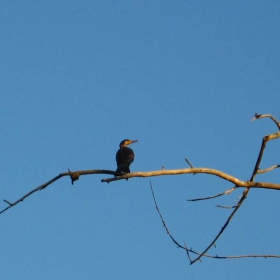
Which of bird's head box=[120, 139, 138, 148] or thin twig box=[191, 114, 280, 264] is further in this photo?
bird's head box=[120, 139, 138, 148]

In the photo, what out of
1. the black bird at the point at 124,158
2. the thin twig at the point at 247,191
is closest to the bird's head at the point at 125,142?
the black bird at the point at 124,158

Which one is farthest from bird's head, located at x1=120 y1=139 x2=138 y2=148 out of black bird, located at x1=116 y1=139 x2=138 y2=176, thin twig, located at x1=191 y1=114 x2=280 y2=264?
thin twig, located at x1=191 y1=114 x2=280 y2=264

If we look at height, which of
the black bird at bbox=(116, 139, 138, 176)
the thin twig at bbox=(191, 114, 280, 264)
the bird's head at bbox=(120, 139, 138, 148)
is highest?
the bird's head at bbox=(120, 139, 138, 148)

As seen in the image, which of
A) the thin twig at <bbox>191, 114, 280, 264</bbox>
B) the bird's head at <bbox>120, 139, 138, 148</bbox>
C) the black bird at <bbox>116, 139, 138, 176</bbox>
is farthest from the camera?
the bird's head at <bbox>120, 139, 138, 148</bbox>

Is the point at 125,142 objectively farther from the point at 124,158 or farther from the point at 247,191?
the point at 247,191

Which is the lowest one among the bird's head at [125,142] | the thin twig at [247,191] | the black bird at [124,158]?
the thin twig at [247,191]

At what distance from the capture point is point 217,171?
506 centimetres

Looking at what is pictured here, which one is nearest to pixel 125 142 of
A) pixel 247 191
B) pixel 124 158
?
pixel 124 158

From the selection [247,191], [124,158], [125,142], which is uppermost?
[125,142]

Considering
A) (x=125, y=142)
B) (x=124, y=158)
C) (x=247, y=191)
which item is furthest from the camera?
(x=125, y=142)

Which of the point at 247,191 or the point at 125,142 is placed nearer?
the point at 247,191

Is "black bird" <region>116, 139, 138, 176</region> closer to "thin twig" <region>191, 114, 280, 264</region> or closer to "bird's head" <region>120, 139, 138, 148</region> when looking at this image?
"bird's head" <region>120, 139, 138, 148</region>

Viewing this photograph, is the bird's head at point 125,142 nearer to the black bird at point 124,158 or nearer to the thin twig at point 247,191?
the black bird at point 124,158

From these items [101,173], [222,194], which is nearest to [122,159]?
[101,173]
